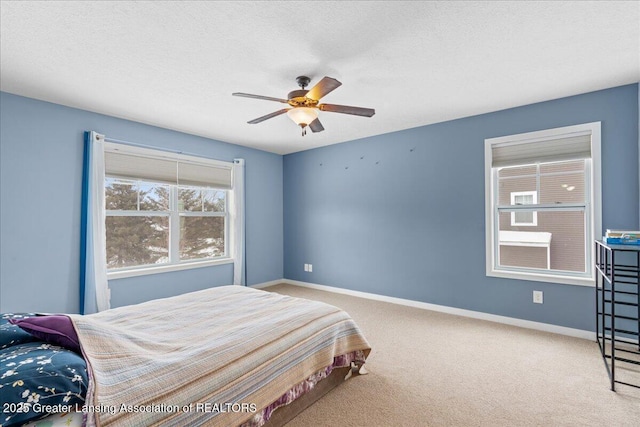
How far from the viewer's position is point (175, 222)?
4281 millimetres

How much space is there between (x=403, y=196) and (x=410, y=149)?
68cm

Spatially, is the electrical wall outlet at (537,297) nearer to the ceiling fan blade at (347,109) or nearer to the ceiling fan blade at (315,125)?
the ceiling fan blade at (347,109)

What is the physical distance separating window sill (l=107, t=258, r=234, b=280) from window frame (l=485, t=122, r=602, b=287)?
380 centimetres

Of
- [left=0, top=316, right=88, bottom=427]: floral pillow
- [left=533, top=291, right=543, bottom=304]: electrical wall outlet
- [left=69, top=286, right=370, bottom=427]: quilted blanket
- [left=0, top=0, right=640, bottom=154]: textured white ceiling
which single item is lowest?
[left=533, top=291, right=543, bottom=304]: electrical wall outlet

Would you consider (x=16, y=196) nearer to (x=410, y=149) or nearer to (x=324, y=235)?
(x=324, y=235)

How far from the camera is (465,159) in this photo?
12.4ft

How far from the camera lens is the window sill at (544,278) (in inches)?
120

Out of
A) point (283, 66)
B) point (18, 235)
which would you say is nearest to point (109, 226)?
point (18, 235)

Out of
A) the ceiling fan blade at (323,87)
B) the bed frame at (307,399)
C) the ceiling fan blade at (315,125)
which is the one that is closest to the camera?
the bed frame at (307,399)

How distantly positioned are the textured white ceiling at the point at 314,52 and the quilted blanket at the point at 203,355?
1.87 meters

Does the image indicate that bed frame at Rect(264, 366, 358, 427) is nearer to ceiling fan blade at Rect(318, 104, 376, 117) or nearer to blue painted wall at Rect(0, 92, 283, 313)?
ceiling fan blade at Rect(318, 104, 376, 117)

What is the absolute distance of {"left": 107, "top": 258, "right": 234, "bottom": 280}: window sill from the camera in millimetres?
3613

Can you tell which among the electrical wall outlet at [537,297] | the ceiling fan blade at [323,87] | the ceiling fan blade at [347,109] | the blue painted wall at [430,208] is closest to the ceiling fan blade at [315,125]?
the ceiling fan blade at [347,109]

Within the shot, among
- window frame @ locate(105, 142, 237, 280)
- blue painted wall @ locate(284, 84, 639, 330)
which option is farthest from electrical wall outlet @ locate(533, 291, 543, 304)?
window frame @ locate(105, 142, 237, 280)
